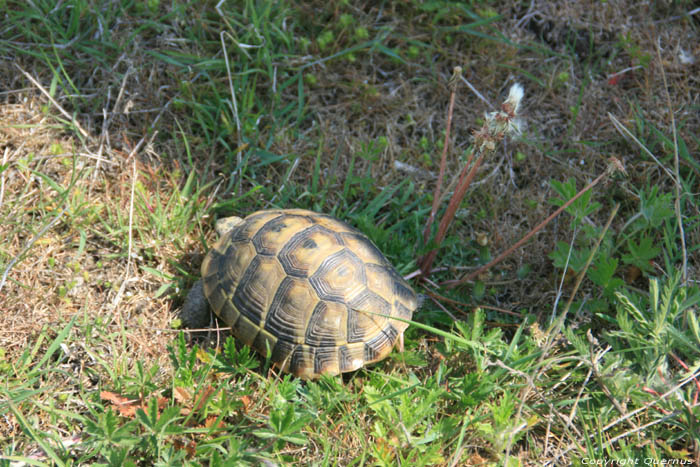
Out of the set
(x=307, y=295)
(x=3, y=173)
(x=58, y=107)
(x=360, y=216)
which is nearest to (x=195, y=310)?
(x=307, y=295)

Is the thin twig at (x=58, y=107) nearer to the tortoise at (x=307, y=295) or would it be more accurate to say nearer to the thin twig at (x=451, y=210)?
the tortoise at (x=307, y=295)

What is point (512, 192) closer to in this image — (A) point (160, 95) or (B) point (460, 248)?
(B) point (460, 248)

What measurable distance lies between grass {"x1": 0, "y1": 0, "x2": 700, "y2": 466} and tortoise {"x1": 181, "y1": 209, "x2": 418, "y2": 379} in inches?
6.1

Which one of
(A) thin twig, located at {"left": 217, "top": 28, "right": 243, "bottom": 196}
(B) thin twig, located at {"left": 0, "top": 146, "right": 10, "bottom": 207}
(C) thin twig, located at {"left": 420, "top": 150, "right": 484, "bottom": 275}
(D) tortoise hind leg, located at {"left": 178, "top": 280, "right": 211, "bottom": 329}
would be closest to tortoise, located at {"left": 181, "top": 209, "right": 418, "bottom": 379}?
(D) tortoise hind leg, located at {"left": 178, "top": 280, "right": 211, "bottom": 329}

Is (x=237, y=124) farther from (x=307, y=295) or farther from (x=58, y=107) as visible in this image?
(x=307, y=295)

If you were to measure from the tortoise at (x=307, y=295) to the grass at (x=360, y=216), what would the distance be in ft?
0.51

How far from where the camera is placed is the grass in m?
2.69

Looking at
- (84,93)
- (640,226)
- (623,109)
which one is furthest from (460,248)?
(84,93)

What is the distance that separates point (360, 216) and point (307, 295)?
854 millimetres

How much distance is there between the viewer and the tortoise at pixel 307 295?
112 inches

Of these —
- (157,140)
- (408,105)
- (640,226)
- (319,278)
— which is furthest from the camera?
(408,105)

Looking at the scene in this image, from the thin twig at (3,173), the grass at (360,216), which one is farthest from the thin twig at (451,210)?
the thin twig at (3,173)

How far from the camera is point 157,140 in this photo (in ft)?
12.4

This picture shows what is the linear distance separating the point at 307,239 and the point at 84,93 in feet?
6.72
